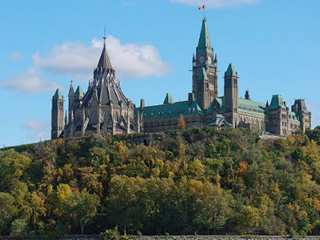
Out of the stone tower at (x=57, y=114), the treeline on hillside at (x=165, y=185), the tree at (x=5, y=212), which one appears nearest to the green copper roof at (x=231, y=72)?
the treeline on hillside at (x=165, y=185)

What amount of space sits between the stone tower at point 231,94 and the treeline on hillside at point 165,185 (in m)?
24.5

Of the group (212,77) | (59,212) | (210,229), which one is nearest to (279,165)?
(210,229)

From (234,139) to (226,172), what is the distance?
43.6ft

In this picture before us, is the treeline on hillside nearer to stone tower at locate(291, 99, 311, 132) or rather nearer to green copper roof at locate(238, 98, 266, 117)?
green copper roof at locate(238, 98, 266, 117)

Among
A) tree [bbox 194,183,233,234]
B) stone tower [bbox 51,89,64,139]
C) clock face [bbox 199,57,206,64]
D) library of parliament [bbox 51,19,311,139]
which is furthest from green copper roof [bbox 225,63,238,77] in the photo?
tree [bbox 194,183,233,234]

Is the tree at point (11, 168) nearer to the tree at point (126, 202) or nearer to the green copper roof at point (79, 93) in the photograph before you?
the tree at point (126, 202)

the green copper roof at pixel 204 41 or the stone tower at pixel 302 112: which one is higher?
the green copper roof at pixel 204 41

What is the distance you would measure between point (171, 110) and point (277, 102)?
2417cm

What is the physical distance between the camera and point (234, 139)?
403 feet

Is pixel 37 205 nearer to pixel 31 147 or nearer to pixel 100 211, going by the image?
pixel 100 211

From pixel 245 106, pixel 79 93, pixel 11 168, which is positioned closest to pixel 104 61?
pixel 79 93

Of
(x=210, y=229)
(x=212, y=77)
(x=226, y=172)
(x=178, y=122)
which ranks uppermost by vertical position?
(x=212, y=77)

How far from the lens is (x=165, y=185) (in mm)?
99312

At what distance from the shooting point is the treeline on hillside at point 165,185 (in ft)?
320
